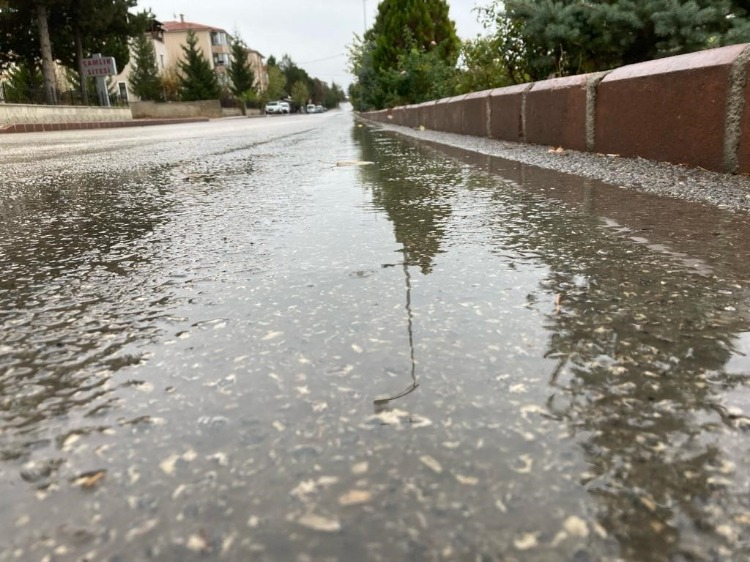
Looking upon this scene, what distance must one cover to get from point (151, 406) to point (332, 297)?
23.9 inches

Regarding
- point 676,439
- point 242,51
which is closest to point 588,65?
point 676,439

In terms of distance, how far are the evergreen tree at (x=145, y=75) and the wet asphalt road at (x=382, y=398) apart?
61.2 meters

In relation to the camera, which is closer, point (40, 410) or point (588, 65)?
point (40, 410)

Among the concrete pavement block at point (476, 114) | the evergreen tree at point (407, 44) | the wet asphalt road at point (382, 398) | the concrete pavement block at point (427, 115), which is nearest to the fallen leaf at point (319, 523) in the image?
the wet asphalt road at point (382, 398)

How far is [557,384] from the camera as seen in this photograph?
0.99 m

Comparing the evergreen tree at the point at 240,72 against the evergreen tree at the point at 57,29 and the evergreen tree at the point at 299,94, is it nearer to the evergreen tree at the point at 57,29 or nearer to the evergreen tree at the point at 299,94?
the evergreen tree at the point at 299,94

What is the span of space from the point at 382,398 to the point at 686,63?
341 centimetres

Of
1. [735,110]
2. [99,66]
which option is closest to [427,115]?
Result: [735,110]

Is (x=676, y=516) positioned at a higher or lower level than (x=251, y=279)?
lower

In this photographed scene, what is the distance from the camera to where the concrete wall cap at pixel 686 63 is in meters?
3.09

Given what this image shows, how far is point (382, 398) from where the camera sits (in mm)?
961

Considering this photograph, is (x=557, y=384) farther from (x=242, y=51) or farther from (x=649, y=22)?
(x=242, y=51)

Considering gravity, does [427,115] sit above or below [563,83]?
above

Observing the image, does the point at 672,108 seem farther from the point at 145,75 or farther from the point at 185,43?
the point at 185,43
